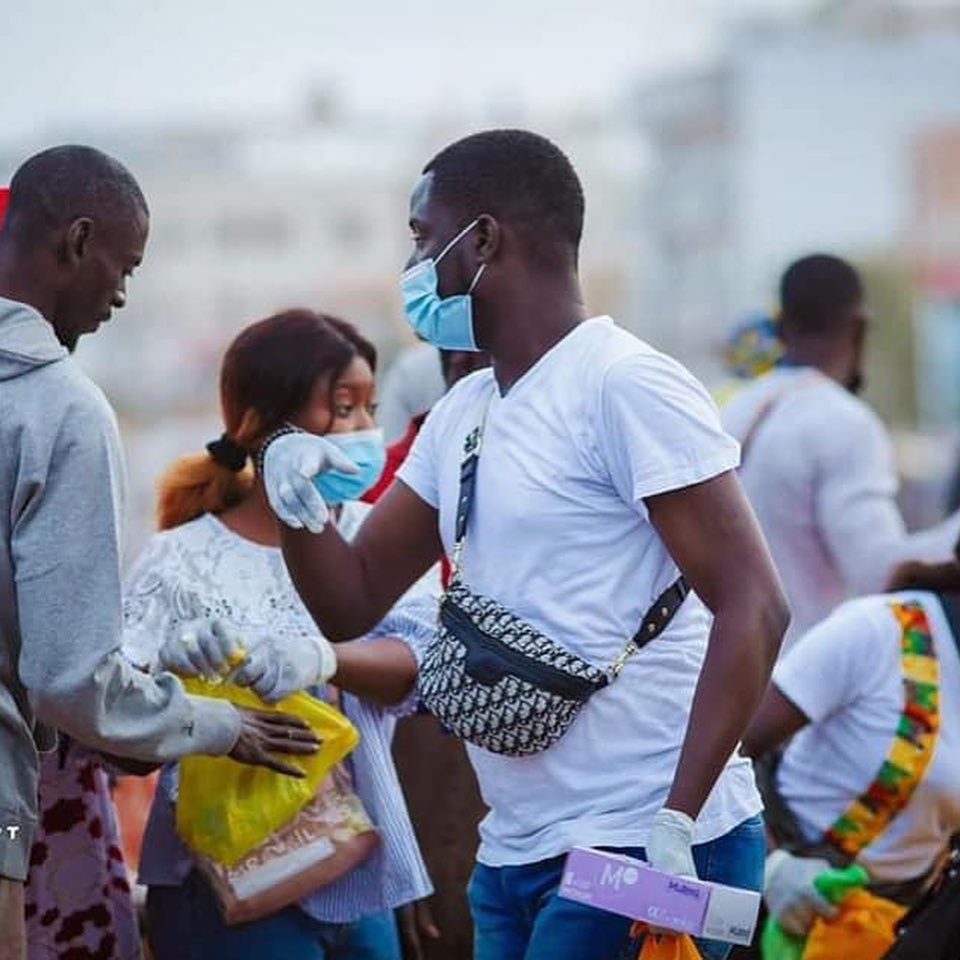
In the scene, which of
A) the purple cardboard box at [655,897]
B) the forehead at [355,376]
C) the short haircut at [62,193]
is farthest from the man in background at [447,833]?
the purple cardboard box at [655,897]

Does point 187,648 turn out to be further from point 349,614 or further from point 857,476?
point 857,476

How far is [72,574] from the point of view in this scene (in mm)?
3525

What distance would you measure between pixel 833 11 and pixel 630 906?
389 feet

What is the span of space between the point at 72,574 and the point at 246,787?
90 centimetres

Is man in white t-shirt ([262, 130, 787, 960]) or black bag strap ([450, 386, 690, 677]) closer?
man in white t-shirt ([262, 130, 787, 960])

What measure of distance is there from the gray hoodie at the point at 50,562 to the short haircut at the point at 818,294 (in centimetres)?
375

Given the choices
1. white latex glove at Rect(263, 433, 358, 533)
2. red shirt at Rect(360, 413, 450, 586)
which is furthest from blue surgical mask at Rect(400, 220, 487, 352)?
red shirt at Rect(360, 413, 450, 586)

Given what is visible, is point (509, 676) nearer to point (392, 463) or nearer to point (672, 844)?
point (672, 844)

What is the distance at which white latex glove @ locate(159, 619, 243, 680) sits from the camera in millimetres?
4027

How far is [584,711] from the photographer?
3.67 m

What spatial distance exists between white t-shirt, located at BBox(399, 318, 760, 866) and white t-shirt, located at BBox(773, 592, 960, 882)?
135cm

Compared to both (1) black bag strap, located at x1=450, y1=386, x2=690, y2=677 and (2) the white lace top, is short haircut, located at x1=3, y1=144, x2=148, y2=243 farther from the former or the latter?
(2) the white lace top

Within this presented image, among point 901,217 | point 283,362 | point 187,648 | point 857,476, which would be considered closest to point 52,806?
point 187,648

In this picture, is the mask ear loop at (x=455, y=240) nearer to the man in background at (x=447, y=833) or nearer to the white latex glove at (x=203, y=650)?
the white latex glove at (x=203, y=650)
